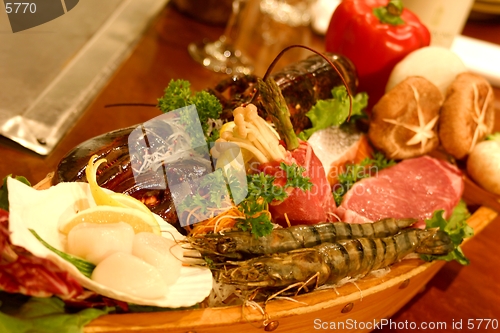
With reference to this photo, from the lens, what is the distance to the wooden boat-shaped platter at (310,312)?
47.0 inches

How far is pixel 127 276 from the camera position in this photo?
3.84 ft

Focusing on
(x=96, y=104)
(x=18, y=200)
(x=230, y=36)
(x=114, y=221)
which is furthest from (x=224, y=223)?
(x=230, y=36)

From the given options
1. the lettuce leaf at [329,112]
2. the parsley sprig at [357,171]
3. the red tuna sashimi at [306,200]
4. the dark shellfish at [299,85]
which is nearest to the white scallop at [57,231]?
the red tuna sashimi at [306,200]

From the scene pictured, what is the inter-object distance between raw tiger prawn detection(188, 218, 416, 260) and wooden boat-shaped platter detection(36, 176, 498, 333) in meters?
0.16

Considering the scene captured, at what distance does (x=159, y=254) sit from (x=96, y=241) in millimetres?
177

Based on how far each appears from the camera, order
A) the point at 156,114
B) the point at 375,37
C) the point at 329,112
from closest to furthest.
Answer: the point at 329,112 < the point at 156,114 < the point at 375,37

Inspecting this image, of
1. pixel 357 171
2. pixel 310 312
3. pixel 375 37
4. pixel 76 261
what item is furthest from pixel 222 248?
pixel 375 37

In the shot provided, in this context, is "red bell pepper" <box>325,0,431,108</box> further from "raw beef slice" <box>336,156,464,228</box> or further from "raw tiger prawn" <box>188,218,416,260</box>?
"raw tiger prawn" <box>188,218,416,260</box>

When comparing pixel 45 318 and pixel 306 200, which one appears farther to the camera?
pixel 306 200

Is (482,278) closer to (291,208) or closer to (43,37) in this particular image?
(291,208)

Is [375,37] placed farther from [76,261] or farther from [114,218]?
[76,261]

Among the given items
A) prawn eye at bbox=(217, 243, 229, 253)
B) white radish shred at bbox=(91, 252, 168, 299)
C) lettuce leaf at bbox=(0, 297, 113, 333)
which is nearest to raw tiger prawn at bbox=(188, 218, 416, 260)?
prawn eye at bbox=(217, 243, 229, 253)

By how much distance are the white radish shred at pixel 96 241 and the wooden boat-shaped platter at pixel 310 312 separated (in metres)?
0.17

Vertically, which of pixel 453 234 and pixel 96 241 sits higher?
pixel 96 241
